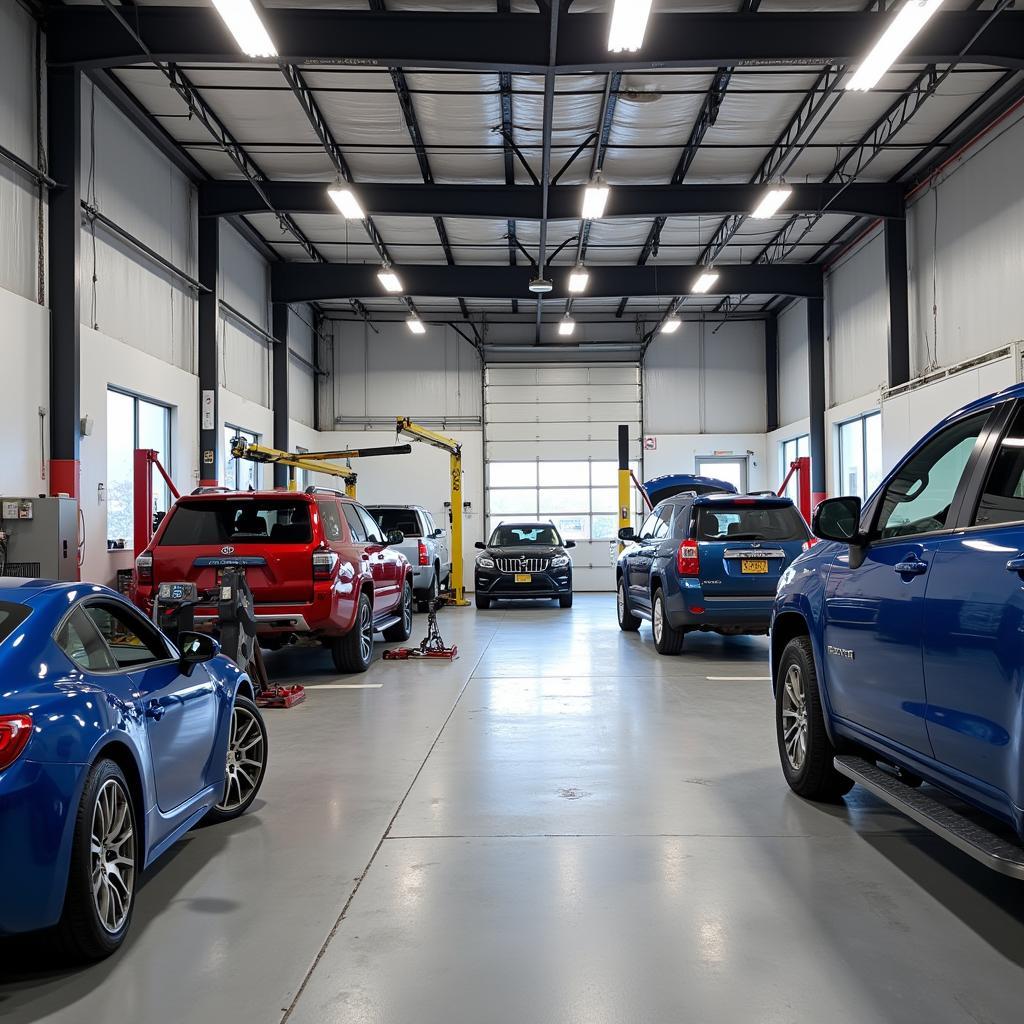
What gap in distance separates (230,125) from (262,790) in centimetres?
1183

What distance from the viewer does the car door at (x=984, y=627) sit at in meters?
2.87

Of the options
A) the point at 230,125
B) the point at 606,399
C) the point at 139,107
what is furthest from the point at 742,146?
the point at 606,399

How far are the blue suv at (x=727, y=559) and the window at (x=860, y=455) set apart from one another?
918cm

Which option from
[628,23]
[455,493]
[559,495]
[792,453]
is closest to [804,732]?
[628,23]

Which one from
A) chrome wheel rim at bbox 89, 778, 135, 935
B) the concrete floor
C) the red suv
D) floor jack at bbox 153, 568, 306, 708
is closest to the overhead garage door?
the red suv

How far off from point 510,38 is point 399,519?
338 inches

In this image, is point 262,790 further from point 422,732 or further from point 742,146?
point 742,146

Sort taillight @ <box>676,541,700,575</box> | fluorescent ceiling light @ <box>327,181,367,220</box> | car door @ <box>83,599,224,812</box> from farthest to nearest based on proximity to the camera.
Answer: fluorescent ceiling light @ <box>327,181,367,220</box> → taillight @ <box>676,541,700,575</box> → car door @ <box>83,599,224,812</box>

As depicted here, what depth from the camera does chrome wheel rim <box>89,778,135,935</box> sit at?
3.12 meters

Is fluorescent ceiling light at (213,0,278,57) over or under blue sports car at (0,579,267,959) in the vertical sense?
Result: over

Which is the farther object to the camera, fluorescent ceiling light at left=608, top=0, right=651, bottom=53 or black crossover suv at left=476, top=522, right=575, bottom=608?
black crossover suv at left=476, top=522, right=575, bottom=608

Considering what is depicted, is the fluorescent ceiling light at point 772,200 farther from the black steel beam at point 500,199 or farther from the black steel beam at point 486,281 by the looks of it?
the black steel beam at point 486,281

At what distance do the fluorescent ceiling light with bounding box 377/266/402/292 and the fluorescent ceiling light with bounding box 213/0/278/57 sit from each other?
9.45m

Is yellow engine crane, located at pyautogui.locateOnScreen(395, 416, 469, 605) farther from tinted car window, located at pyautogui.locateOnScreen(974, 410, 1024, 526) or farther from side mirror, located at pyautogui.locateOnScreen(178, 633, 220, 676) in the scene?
tinted car window, located at pyautogui.locateOnScreen(974, 410, 1024, 526)
